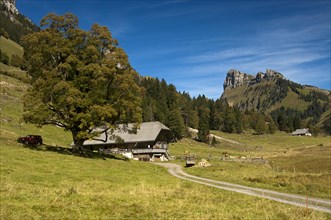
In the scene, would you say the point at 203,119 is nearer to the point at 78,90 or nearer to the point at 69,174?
the point at 78,90

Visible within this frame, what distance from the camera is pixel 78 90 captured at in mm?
41125

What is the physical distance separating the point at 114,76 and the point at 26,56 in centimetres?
1203

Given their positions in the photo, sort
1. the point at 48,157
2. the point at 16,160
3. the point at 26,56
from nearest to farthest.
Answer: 1. the point at 16,160
2. the point at 48,157
3. the point at 26,56

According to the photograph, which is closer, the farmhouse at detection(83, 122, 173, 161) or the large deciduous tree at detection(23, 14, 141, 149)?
the large deciduous tree at detection(23, 14, 141, 149)

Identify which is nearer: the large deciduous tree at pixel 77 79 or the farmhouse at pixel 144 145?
the large deciduous tree at pixel 77 79

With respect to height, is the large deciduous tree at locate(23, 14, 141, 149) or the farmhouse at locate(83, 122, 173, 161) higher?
the large deciduous tree at locate(23, 14, 141, 149)

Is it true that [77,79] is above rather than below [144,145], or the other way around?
above

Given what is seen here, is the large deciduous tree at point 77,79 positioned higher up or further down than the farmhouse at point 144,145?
higher up

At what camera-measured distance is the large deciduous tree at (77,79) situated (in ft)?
135

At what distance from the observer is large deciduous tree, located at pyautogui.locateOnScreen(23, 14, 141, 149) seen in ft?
135

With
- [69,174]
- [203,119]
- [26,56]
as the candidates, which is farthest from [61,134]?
[203,119]

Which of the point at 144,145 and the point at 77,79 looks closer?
the point at 77,79

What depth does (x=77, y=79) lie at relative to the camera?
4256cm

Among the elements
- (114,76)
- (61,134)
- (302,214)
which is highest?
(114,76)
